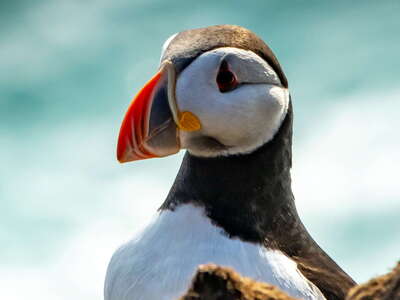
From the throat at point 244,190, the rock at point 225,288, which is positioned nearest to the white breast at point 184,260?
the throat at point 244,190

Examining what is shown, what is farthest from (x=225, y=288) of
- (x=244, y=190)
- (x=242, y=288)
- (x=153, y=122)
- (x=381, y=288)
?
(x=244, y=190)

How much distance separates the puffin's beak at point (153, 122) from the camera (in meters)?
5.80

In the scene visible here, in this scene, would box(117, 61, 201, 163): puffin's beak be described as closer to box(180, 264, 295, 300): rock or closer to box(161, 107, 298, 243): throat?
box(161, 107, 298, 243): throat

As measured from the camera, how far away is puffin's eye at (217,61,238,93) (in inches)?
234

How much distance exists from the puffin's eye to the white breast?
99 cm

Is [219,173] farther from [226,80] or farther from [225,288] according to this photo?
[225,288]

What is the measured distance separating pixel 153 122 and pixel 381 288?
13.2 feet

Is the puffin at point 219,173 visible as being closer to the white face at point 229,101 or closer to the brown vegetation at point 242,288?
the white face at point 229,101

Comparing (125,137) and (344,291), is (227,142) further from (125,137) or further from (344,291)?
(344,291)

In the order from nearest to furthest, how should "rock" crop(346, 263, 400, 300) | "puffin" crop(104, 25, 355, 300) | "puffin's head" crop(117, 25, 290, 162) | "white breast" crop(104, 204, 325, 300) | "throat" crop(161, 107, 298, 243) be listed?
"rock" crop(346, 263, 400, 300) → "white breast" crop(104, 204, 325, 300) → "puffin" crop(104, 25, 355, 300) → "puffin's head" crop(117, 25, 290, 162) → "throat" crop(161, 107, 298, 243)

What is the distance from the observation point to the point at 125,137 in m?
5.85

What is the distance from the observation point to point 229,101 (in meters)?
5.91

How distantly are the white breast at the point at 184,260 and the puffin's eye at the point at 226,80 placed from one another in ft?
3.25

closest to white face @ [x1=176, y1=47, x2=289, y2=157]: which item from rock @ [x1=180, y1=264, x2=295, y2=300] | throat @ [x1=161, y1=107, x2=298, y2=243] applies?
throat @ [x1=161, y1=107, x2=298, y2=243]
